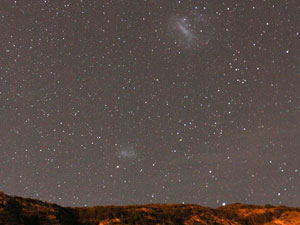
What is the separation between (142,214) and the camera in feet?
50.0

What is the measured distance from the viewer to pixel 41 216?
1377cm

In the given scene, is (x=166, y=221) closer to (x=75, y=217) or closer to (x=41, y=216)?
(x=75, y=217)

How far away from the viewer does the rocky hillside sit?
1361cm

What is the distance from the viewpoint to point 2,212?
1281 cm

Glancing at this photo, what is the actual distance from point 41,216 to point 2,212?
5.48ft

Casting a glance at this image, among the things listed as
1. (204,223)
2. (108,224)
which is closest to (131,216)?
(108,224)

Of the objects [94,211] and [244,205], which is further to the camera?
[244,205]

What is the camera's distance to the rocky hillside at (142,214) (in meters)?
13.6

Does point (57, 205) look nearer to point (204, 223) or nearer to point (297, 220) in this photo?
point (204, 223)

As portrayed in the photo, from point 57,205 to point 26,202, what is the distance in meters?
1.62

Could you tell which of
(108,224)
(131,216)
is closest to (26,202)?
(108,224)

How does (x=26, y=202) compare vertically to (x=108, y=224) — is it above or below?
above

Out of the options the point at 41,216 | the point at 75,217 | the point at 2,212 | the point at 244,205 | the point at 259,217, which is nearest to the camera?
the point at 2,212

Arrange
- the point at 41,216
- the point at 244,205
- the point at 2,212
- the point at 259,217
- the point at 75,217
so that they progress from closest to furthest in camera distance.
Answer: the point at 2,212 < the point at 41,216 < the point at 75,217 < the point at 259,217 < the point at 244,205
